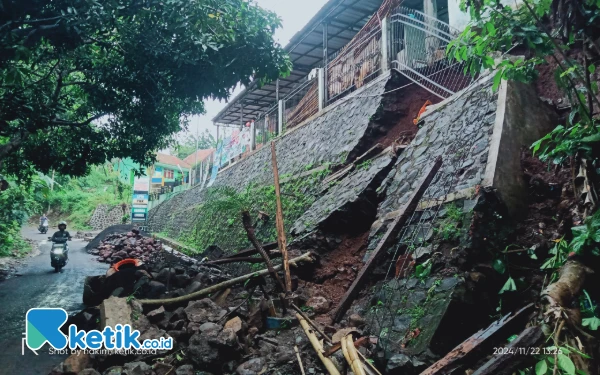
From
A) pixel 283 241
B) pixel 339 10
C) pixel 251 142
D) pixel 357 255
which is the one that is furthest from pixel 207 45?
pixel 251 142

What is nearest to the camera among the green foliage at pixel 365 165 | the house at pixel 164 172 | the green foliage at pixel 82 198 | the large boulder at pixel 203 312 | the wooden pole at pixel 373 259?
the wooden pole at pixel 373 259

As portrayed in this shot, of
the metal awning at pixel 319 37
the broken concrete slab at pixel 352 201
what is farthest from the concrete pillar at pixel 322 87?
the broken concrete slab at pixel 352 201

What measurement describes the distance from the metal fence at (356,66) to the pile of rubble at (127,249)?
899 cm

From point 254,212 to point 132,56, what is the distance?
17.7ft

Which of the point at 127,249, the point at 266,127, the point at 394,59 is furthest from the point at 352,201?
the point at 127,249

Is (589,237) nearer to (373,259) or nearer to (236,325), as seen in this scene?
(373,259)

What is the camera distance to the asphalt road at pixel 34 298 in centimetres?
430

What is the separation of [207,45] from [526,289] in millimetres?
5271

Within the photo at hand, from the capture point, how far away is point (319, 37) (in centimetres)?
1290

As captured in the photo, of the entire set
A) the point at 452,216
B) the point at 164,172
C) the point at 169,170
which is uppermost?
the point at 169,170

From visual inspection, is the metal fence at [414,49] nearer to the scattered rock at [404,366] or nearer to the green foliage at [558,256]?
the green foliage at [558,256]

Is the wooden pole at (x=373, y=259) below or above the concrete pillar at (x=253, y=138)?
below

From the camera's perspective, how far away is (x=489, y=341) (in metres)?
2.63

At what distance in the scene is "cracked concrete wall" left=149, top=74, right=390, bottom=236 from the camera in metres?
8.29
